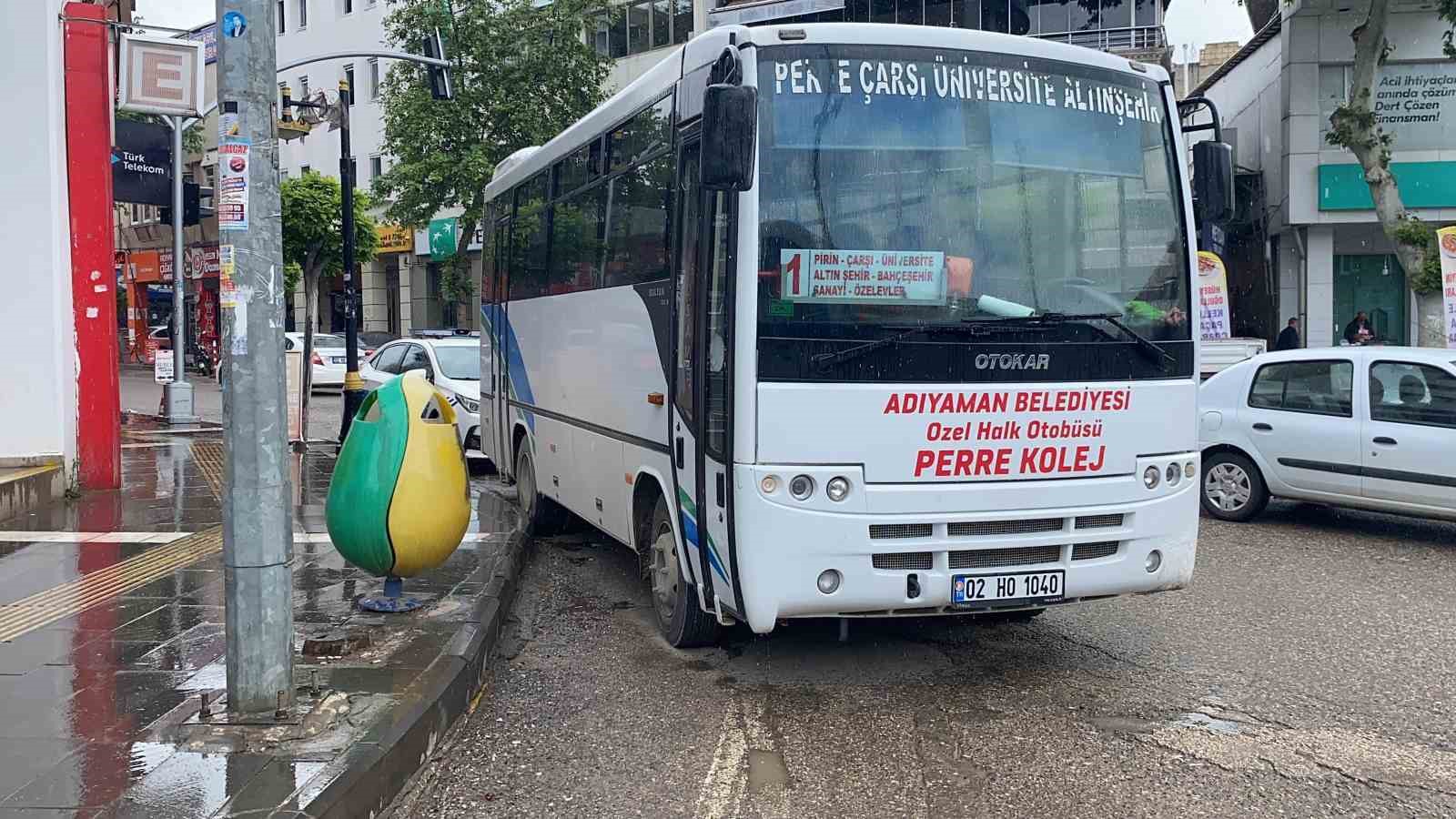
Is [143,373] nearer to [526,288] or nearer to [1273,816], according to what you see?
[526,288]

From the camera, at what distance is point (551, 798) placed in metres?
4.61

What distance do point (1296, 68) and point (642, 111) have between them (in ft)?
61.4

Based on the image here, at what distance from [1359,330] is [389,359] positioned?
15633 millimetres

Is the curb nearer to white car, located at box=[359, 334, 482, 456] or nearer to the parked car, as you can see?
white car, located at box=[359, 334, 482, 456]

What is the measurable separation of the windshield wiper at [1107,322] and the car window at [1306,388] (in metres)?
5.07

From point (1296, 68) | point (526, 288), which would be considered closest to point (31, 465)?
point (526, 288)

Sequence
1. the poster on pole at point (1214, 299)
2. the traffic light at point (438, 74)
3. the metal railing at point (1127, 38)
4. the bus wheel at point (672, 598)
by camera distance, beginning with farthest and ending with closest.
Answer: the metal railing at point (1127, 38) < the poster on pole at point (1214, 299) < the traffic light at point (438, 74) < the bus wheel at point (672, 598)

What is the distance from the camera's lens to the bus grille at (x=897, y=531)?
548 centimetres

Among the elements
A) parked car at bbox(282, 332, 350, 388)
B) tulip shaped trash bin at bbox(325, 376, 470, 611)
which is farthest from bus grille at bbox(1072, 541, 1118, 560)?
parked car at bbox(282, 332, 350, 388)

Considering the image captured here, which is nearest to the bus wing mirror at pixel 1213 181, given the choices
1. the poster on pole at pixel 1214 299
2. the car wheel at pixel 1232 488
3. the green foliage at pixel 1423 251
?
the car wheel at pixel 1232 488

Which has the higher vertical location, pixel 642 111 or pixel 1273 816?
pixel 642 111

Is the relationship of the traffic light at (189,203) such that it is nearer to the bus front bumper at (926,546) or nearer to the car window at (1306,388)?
the car window at (1306,388)

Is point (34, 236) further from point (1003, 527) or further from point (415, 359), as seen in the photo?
point (1003, 527)

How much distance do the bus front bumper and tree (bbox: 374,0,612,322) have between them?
23.1 m
